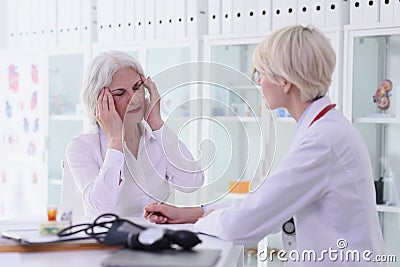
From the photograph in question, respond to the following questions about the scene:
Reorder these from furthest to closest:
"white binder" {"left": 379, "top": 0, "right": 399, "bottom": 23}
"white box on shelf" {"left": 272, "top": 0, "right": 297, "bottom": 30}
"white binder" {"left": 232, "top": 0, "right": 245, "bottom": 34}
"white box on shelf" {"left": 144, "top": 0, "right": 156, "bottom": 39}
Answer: "white box on shelf" {"left": 144, "top": 0, "right": 156, "bottom": 39}
"white binder" {"left": 232, "top": 0, "right": 245, "bottom": 34}
"white box on shelf" {"left": 272, "top": 0, "right": 297, "bottom": 30}
"white binder" {"left": 379, "top": 0, "right": 399, "bottom": 23}

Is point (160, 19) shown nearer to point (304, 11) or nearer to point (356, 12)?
point (304, 11)

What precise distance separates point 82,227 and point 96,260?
24 centimetres

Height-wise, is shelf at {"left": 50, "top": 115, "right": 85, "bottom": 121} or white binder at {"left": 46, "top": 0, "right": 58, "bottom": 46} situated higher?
white binder at {"left": 46, "top": 0, "right": 58, "bottom": 46}

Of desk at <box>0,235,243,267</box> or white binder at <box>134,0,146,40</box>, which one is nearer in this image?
desk at <box>0,235,243,267</box>

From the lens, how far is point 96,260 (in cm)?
112

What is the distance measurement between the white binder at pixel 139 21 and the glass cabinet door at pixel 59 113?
578 mm

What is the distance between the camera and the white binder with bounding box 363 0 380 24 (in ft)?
8.78

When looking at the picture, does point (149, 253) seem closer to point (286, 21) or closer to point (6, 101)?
point (286, 21)

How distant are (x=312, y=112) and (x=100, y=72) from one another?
2.58 ft

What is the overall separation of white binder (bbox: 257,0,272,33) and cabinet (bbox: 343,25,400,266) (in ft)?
1.29

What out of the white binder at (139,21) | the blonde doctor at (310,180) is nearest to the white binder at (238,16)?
the white binder at (139,21)

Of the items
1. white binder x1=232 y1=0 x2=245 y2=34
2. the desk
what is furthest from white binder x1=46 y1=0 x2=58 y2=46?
the desk

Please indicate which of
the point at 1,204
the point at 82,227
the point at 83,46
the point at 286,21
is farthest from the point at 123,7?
the point at 82,227

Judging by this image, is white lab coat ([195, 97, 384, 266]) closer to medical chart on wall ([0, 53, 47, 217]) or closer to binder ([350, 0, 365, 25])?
binder ([350, 0, 365, 25])
